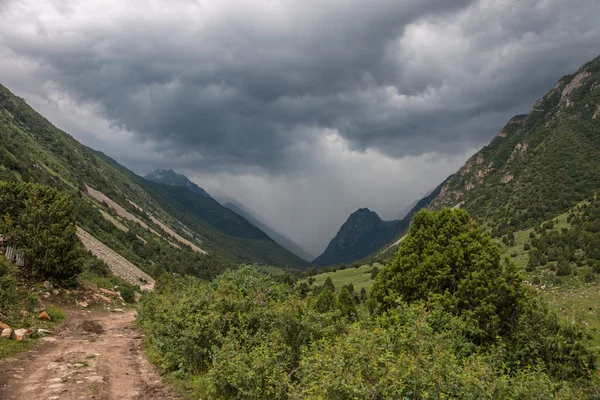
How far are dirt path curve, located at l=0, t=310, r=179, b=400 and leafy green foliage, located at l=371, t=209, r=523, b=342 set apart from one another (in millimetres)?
8980

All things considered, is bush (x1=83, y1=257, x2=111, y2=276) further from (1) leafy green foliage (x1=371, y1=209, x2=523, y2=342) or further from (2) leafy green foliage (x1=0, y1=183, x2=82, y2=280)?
(1) leafy green foliage (x1=371, y1=209, x2=523, y2=342)

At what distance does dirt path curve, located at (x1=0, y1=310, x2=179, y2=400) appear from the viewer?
9.48 meters

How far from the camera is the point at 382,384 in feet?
17.8

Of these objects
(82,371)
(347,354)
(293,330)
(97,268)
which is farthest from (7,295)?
(97,268)

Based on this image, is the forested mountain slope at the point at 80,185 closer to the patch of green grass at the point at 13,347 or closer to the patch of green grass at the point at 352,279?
the patch of green grass at the point at 352,279

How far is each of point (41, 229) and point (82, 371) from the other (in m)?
18.0

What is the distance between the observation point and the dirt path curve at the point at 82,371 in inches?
373

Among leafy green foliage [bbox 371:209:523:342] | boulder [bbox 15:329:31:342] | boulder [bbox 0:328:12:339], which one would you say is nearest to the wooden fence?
boulder [bbox 15:329:31:342]

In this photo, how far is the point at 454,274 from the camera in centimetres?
1359

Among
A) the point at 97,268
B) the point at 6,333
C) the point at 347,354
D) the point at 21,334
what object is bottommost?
the point at 97,268

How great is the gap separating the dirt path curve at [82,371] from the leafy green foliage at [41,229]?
28.0 ft

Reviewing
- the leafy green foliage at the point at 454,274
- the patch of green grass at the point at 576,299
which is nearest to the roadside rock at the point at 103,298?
the leafy green foliage at the point at 454,274

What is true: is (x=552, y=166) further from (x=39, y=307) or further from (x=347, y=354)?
(x=39, y=307)

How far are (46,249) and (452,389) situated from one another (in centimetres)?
2783
